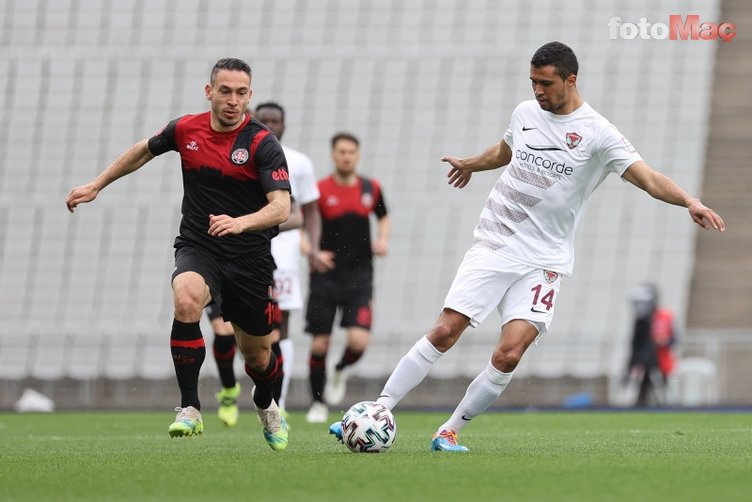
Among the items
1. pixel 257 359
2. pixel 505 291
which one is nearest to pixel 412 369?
pixel 505 291

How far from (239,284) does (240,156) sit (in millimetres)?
697

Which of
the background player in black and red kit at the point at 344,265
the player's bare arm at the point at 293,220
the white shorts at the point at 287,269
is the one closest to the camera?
the player's bare arm at the point at 293,220

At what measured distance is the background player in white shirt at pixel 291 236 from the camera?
10961mm

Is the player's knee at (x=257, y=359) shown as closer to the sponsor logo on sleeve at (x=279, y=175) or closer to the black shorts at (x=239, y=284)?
the black shorts at (x=239, y=284)

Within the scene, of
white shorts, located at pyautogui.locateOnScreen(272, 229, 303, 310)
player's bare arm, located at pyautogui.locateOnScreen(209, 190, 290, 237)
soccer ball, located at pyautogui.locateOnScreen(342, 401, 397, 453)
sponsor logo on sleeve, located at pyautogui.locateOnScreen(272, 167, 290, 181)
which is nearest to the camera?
player's bare arm, located at pyautogui.locateOnScreen(209, 190, 290, 237)

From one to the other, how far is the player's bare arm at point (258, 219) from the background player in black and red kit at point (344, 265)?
17.1 ft

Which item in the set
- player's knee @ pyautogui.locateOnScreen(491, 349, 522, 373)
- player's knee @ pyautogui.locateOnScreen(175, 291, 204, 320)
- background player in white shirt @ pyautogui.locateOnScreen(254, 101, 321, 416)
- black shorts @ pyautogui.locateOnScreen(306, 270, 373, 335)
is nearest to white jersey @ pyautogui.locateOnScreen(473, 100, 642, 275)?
player's knee @ pyautogui.locateOnScreen(491, 349, 522, 373)

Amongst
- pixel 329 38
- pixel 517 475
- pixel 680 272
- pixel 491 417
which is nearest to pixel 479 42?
pixel 329 38

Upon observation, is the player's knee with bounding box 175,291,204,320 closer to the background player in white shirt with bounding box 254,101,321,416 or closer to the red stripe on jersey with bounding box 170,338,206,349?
the red stripe on jersey with bounding box 170,338,206,349

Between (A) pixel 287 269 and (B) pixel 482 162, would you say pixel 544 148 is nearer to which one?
(B) pixel 482 162

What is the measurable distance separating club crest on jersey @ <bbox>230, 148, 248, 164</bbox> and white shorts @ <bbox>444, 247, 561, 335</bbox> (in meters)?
1.33

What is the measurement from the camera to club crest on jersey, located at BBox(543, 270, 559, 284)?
759 cm

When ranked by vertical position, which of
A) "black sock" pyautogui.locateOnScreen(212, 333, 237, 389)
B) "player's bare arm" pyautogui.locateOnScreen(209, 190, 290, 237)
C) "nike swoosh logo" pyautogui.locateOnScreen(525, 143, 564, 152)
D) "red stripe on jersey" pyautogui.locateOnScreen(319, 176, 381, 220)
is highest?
"nike swoosh logo" pyautogui.locateOnScreen(525, 143, 564, 152)

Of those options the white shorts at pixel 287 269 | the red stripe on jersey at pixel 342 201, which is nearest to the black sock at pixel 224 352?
the white shorts at pixel 287 269
